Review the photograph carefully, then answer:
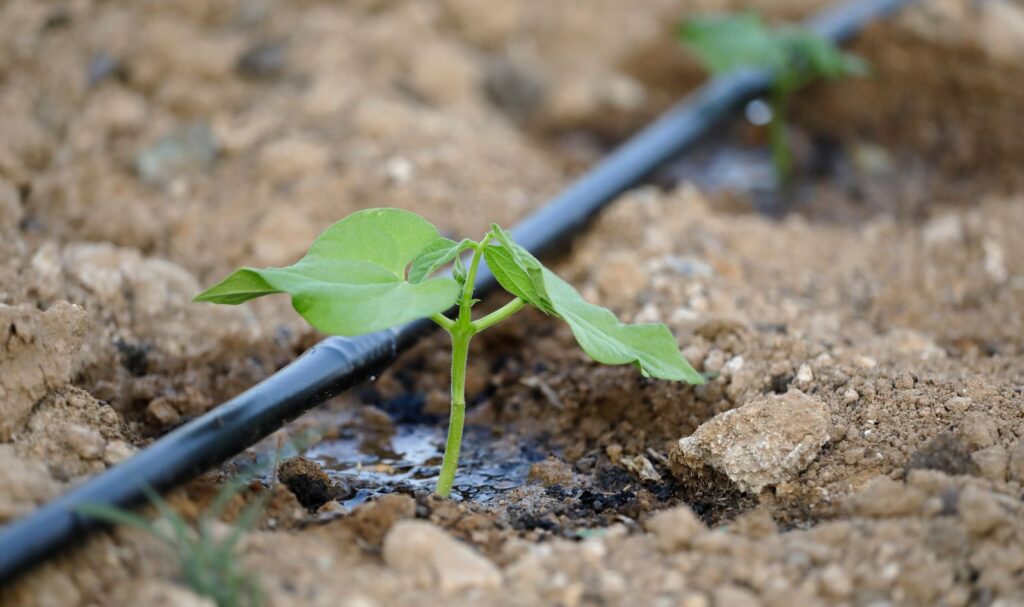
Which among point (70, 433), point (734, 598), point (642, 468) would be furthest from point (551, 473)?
point (70, 433)

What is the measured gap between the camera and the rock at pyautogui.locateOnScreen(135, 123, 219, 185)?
291 cm

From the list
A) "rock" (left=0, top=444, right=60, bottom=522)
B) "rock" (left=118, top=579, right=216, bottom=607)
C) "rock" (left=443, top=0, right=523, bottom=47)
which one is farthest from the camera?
"rock" (left=443, top=0, right=523, bottom=47)

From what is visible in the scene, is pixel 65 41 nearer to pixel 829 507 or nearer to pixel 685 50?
pixel 685 50

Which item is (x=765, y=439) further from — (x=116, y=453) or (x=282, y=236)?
(x=282, y=236)

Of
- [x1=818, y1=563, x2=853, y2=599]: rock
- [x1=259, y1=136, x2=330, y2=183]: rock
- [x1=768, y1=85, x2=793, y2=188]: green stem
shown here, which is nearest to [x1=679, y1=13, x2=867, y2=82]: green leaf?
[x1=768, y1=85, x2=793, y2=188]: green stem

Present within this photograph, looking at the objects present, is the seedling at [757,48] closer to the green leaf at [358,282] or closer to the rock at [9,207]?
the green leaf at [358,282]

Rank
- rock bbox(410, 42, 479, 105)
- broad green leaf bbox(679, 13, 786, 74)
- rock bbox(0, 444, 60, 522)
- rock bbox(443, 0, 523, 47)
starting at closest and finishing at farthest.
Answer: rock bbox(0, 444, 60, 522) → broad green leaf bbox(679, 13, 786, 74) → rock bbox(410, 42, 479, 105) → rock bbox(443, 0, 523, 47)

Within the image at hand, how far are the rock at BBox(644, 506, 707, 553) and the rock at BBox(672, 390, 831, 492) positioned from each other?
0.98 feet

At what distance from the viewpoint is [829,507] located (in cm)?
172

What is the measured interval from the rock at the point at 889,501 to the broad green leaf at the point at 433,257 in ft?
2.46

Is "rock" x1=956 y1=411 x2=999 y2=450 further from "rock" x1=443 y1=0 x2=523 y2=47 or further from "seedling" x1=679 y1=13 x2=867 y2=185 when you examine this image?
"rock" x1=443 y1=0 x2=523 y2=47

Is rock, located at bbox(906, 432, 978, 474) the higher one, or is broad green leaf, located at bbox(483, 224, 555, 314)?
broad green leaf, located at bbox(483, 224, 555, 314)

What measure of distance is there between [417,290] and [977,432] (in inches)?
38.2

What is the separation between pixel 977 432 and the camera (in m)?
1.71
